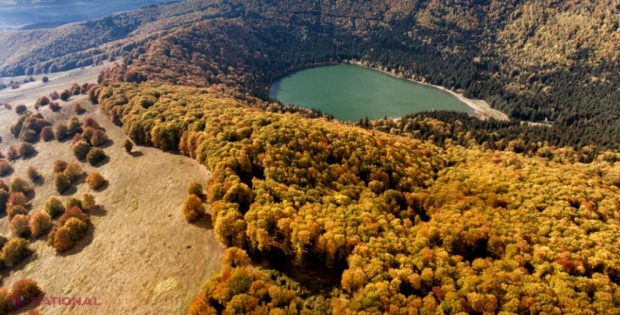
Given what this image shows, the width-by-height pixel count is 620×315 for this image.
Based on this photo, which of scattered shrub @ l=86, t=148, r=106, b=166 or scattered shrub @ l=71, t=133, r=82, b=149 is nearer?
scattered shrub @ l=86, t=148, r=106, b=166

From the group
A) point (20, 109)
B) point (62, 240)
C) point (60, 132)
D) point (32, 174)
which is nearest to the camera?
point (62, 240)

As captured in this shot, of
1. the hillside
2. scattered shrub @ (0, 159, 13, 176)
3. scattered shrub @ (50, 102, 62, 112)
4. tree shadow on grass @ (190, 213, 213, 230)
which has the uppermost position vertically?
the hillside

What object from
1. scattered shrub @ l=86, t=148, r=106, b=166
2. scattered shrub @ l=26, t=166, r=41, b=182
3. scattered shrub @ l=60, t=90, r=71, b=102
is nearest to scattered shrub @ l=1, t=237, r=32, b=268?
scattered shrub @ l=86, t=148, r=106, b=166

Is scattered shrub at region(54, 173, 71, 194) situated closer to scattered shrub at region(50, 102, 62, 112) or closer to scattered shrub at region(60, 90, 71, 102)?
scattered shrub at region(50, 102, 62, 112)

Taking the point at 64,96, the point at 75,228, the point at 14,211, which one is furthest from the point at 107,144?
the point at 64,96

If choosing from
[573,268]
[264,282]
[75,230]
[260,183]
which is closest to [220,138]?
[260,183]

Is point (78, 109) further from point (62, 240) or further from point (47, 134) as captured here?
point (62, 240)
